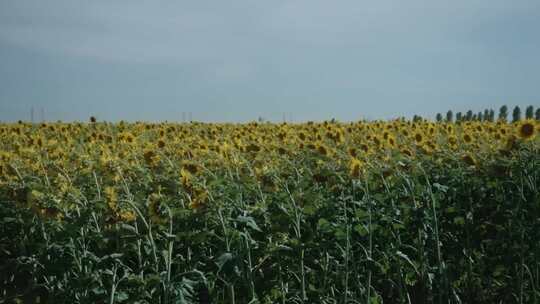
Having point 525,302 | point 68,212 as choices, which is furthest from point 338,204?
point 525,302

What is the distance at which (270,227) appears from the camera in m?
4.97

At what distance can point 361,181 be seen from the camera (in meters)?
5.87

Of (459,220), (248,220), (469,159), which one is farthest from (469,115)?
(248,220)

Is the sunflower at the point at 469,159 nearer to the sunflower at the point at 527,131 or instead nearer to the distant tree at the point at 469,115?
the sunflower at the point at 527,131

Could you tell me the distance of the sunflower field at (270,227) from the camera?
15.2 feet

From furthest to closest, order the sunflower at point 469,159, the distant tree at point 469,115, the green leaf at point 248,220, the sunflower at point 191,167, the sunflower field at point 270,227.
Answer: the distant tree at point 469,115, the sunflower at point 469,159, the sunflower at point 191,167, the sunflower field at point 270,227, the green leaf at point 248,220

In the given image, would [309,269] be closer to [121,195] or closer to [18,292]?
[121,195]

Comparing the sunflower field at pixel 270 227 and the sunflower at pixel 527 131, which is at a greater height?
the sunflower at pixel 527 131

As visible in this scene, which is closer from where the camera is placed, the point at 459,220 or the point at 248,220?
the point at 248,220

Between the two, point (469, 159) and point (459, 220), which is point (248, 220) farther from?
point (469, 159)

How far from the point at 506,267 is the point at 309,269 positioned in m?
2.36

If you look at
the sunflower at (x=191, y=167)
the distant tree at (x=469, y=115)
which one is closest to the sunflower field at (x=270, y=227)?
the sunflower at (x=191, y=167)

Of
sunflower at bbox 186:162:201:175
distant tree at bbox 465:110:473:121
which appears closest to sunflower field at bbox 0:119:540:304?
sunflower at bbox 186:162:201:175

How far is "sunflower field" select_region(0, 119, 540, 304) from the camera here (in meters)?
4.64
